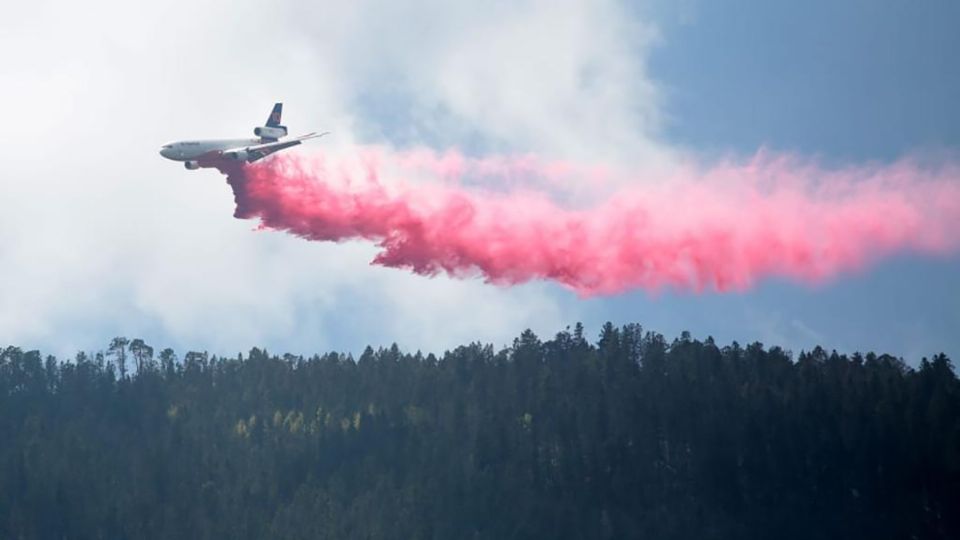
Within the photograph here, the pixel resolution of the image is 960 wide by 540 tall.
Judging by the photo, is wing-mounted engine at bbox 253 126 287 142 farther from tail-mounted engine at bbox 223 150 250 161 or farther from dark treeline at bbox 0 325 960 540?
dark treeline at bbox 0 325 960 540

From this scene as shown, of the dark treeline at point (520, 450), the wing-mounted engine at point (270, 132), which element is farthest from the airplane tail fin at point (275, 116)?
the dark treeline at point (520, 450)

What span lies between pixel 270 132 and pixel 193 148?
6.50 metres

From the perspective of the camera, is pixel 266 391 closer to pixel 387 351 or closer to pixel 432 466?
pixel 387 351

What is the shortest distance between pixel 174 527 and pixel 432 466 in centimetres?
1917

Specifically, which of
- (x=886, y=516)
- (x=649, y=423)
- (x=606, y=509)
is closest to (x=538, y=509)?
(x=606, y=509)

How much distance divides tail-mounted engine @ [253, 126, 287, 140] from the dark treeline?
83.1 feet

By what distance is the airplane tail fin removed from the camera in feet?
422

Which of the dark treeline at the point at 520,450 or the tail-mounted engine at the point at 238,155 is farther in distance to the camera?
the dark treeline at the point at 520,450

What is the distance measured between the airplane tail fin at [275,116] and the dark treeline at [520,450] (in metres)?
25.0

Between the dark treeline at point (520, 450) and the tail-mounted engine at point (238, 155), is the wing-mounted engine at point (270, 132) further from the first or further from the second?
the dark treeline at point (520, 450)

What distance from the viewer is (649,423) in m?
133

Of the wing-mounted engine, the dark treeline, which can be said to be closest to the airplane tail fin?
the wing-mounted engine

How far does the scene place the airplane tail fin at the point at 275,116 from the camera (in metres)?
129

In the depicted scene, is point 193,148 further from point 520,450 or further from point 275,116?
point 520,450
